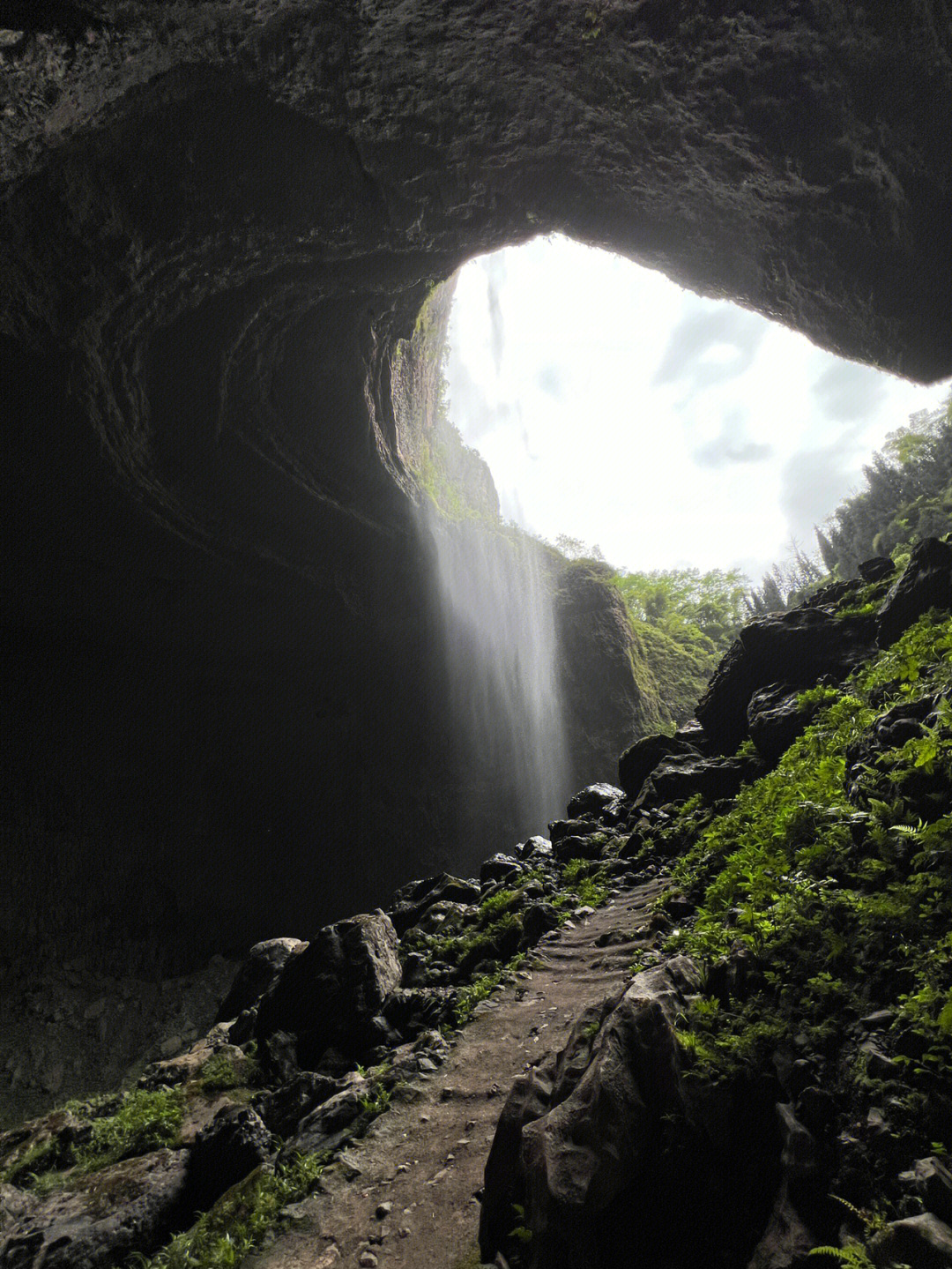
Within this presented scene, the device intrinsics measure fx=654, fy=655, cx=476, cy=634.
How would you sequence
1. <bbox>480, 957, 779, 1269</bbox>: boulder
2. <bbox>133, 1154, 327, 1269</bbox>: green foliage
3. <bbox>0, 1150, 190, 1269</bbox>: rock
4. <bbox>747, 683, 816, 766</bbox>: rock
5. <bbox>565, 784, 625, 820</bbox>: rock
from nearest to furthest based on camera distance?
<bbox>480, 957, 779, 1269</bbox>: boulder → <bbox>133, 1154, 327, 1269</bbox>: green foliage → <bbox>0, 1150, 190, 1269</bbox>: rock → <bbox>747, 683, 816, 766</bbox>: rock → <bbox>565, 784, 625, 820</bbox>: rock

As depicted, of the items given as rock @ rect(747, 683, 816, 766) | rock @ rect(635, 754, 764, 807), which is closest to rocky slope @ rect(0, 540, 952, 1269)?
rock @ rect(747, 683, 816, 766)

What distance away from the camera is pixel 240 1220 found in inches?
157

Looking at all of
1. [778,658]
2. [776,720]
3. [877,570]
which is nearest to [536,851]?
[776,720]

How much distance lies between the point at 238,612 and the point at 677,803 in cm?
1070

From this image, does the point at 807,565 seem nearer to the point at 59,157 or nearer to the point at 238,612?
the point at 238,612

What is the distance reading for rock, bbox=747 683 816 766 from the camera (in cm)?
918

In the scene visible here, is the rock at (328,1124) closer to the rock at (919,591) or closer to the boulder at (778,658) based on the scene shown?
the boulder at (778,658)

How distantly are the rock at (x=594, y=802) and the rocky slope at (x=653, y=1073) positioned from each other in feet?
13.1

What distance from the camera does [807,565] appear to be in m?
35.5

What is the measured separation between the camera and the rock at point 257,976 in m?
9.81

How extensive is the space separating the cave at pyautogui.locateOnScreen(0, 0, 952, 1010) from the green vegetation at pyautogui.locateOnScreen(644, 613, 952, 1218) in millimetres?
6346

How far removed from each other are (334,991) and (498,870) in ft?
14.0

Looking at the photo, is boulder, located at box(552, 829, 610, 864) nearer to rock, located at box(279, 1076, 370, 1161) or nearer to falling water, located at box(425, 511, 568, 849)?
rock, located at box(279, 1076, 370, 1161)

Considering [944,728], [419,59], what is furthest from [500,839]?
[419,59]
